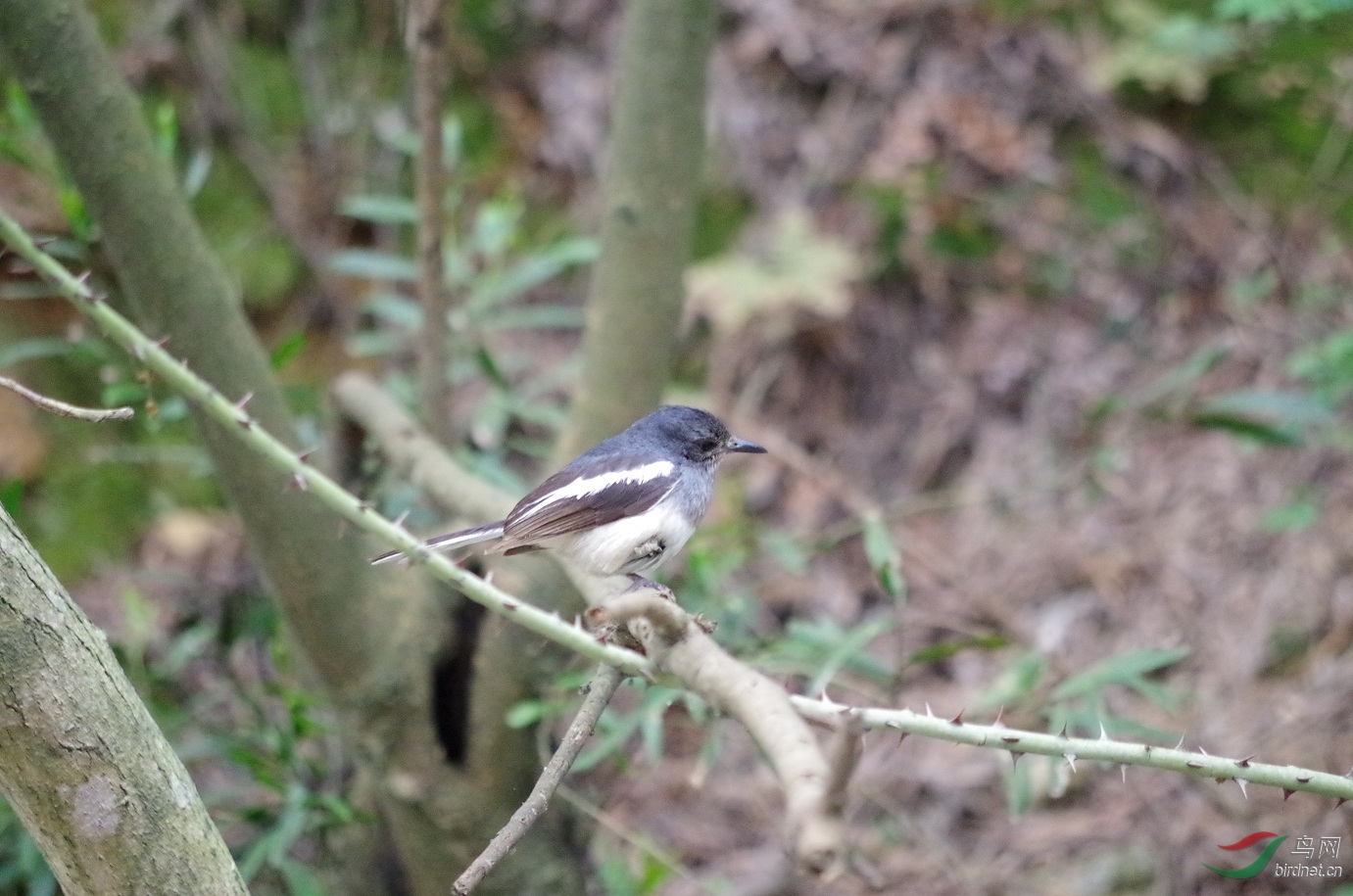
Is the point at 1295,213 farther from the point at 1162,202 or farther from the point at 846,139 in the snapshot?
the point at 846,139

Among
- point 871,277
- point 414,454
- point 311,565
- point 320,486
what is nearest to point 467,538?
point 311,565

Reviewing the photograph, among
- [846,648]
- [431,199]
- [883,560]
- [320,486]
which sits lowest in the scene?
[846,648]

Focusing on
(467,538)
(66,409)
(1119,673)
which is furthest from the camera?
(1119,673)

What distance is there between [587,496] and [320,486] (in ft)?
3.11

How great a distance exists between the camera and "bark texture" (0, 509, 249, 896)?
5.64 ft

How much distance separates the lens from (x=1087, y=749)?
170 centimetres

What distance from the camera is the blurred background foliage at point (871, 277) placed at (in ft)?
17.1

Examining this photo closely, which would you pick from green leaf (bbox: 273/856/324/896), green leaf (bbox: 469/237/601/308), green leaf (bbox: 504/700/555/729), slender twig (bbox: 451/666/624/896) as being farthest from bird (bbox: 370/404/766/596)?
green leaf (bbox: 469/237/601/308)

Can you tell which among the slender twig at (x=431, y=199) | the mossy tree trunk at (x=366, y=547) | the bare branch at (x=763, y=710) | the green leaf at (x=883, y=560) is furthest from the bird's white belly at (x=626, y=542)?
the slender twig at (x=431, y=199)

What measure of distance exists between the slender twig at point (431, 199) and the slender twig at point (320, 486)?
3.88 feet

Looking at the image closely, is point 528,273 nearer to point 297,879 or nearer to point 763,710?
point 297,879

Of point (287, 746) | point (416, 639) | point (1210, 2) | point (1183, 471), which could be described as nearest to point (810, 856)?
point (416, 639)

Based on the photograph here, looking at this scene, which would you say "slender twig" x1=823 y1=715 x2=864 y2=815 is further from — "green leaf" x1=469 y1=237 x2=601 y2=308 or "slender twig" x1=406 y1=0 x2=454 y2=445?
"green leaf" x1=469 y1=237 x2=601 y2=308

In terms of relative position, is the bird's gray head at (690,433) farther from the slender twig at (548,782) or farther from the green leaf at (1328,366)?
the green leaf at (1328,366)
